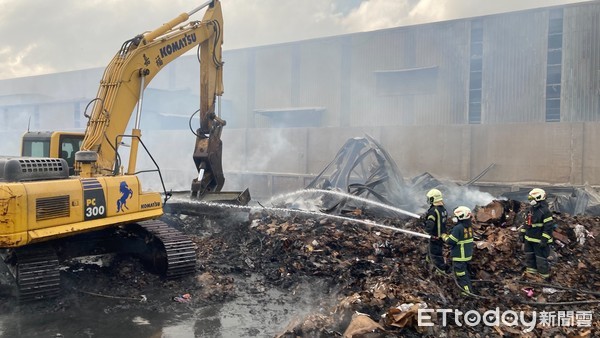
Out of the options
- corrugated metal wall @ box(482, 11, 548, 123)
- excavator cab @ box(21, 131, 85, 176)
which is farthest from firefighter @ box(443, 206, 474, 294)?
corrugated metal wall @ box(482, 11, 548, 123)

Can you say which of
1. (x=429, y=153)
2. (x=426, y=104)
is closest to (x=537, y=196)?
(x=429, y=153)

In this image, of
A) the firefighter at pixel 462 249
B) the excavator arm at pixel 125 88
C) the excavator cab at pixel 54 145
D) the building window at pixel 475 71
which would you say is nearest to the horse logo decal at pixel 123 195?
the excavator arm at pixel 125 88

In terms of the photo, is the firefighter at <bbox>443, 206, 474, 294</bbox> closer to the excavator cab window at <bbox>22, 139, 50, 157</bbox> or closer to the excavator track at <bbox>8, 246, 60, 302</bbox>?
the excavator track at <bbox>8, 246, 60, 302</bbox>

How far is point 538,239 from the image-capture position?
24.0 ft

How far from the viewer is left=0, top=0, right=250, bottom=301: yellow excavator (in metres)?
5.88

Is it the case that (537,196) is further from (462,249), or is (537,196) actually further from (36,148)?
(36,148)

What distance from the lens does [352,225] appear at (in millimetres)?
9703

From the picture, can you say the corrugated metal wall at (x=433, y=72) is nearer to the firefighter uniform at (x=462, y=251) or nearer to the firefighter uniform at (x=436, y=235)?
the firefighter uniform at (x=436, y=235)

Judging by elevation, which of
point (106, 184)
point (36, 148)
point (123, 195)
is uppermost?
point (36, 148)

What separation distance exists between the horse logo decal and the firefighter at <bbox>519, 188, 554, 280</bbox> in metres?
6.06

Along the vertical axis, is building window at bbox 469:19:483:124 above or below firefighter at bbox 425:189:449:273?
above
